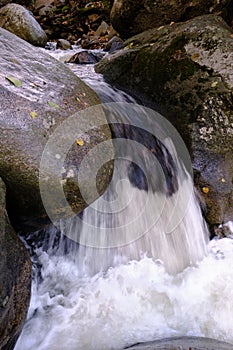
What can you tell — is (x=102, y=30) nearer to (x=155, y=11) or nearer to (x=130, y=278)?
(x=155, y=11)

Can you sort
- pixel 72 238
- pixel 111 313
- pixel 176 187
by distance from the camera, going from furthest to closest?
pixel 176 187 → pixel 72 238 → pixel 111 313

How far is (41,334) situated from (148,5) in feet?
19.5

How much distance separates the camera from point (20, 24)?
9328 mm

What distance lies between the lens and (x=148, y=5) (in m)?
6.07

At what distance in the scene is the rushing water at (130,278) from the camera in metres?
2.52

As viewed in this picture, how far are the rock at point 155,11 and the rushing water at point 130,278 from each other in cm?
352

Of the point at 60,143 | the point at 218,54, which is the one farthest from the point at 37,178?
the point at 218,54

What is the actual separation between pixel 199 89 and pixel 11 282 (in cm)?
345

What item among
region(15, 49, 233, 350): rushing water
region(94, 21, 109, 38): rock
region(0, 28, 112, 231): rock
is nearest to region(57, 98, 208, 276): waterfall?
region(15, 49, 233, 350): rushing water

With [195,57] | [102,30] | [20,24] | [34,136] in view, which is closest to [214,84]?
[195,57]

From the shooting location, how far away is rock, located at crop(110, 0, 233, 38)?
18.7 ft

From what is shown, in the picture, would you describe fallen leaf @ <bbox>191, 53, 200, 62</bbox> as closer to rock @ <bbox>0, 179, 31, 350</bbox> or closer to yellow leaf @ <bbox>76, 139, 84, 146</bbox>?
yellow leaf @ <bbox>76, 139, 84, 146</bbox>

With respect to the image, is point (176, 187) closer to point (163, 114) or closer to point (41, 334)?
point (163, 114)

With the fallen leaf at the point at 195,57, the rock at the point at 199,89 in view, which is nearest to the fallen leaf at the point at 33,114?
the rock at the point at 199,89
